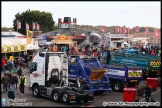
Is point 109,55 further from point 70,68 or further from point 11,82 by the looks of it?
point 11,82

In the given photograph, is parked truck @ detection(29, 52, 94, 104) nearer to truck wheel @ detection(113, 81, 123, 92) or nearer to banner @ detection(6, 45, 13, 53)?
truck wheel @ detection(113, 81, 123, 92)

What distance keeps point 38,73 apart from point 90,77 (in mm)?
3289

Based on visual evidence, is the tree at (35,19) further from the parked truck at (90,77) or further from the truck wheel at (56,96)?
the truck wheel at (56,96)

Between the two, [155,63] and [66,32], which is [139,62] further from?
[66,32]

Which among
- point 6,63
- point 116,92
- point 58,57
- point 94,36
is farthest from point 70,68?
point 94,36

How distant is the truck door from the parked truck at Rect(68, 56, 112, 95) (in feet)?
7.88

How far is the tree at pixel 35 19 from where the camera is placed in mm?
100500

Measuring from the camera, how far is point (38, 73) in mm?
22812

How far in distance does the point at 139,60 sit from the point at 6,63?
12977 mm

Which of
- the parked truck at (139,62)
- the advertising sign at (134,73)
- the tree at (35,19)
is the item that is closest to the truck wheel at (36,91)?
the advertising sign at (134,73)

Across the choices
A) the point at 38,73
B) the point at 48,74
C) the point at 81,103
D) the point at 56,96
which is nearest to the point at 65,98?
the point at 56,96

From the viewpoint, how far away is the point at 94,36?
65.2 metres

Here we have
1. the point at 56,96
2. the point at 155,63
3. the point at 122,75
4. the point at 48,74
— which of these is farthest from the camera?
the point at 155,63

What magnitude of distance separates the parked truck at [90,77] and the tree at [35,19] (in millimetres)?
74534
